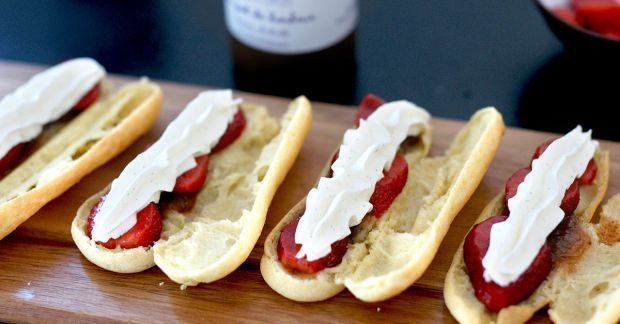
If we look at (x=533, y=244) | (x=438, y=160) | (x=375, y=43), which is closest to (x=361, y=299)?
(x=533, y=244)

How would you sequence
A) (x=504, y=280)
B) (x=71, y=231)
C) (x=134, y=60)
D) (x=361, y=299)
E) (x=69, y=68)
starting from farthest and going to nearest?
1. (x=134, y=60)
2. (x=69, y=68)
3. (x=71, y=231)
4. (x=361, y=299)
5. (x=504, y=280)

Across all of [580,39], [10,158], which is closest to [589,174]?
[580,39]

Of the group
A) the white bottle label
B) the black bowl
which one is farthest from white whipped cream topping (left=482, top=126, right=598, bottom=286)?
the white bottle label

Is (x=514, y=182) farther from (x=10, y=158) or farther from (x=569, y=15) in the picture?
(x=10, y=158)

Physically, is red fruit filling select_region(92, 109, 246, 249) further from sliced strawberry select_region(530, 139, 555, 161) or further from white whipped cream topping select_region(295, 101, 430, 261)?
sliced strawberry select_region(530, 139, 555, 161)

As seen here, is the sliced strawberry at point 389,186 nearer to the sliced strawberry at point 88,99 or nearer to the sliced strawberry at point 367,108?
the sliced strawberry at point 367,108

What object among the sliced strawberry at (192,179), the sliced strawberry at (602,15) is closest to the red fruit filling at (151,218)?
the sliced strawberry at (192,179)

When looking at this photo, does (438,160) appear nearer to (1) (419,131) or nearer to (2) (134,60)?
(1) (419,131)
